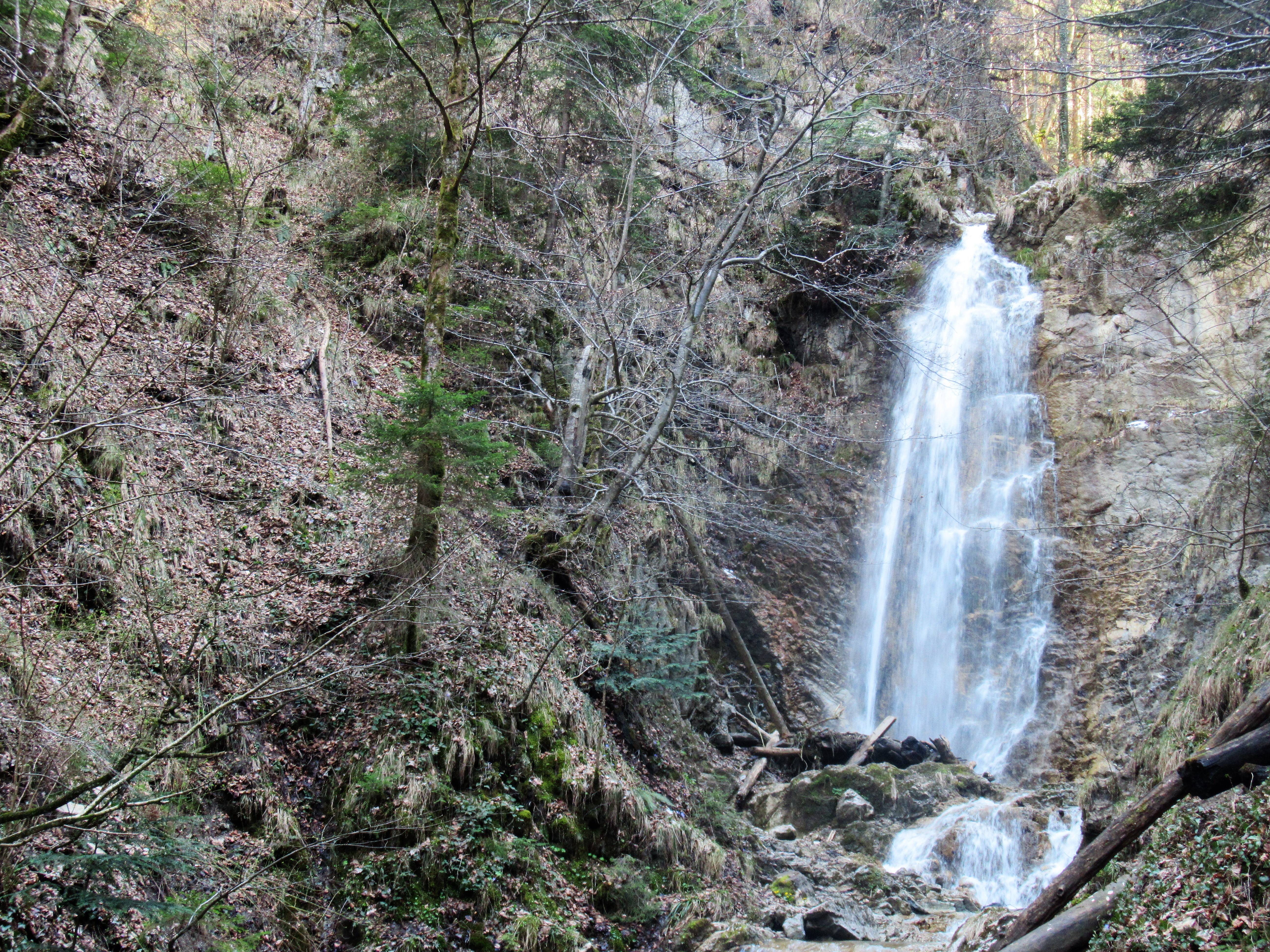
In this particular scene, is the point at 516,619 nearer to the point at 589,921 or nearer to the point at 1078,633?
the point at 589,921

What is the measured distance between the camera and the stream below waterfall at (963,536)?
12.8m

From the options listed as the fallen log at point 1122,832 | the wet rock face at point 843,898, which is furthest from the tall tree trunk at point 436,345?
the fallen log at point 1122,832

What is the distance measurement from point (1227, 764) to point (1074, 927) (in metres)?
1.26

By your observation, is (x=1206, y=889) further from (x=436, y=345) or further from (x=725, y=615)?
(x=725, y=615)

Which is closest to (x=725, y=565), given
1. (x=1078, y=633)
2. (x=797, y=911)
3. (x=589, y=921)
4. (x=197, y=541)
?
(x=1078, y=633)

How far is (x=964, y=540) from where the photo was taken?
13.8m

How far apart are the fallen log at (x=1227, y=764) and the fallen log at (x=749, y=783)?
19.2ft

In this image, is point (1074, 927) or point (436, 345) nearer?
point (1074, 927)

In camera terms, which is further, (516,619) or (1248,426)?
(1248,426)

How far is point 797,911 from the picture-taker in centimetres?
682

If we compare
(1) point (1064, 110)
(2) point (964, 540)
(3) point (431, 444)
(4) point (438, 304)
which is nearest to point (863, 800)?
(2) point (964, 540)

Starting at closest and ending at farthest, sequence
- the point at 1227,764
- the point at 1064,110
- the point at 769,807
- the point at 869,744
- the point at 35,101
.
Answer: the point at 1227,764 → the point at 35,101 → the point at 769,807 → the point at 869,744 → the point at 1064,110

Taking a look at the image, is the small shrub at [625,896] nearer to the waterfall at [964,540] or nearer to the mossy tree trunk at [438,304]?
the mossy tree trunk at [438,304]

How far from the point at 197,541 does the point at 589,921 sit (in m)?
4.04
